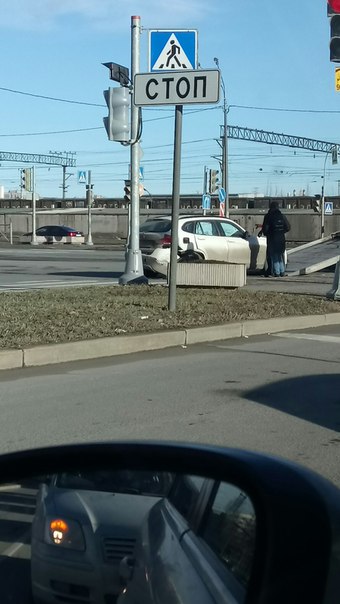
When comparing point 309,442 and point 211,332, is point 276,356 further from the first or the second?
point 309,442

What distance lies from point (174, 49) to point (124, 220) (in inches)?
2075

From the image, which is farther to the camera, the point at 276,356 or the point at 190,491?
the point at 276,356

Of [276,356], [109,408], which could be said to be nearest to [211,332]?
[276,356]

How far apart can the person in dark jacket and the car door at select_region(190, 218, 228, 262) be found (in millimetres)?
1066

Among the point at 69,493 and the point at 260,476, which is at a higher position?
the point at 260,476

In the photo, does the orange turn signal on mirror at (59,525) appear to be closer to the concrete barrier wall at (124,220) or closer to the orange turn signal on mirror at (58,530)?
the orange turn signal on mirror at (58,530)

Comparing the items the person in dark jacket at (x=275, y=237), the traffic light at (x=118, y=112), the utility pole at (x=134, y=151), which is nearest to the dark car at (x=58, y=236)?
the person in dark jacket at (x=275, y=237)

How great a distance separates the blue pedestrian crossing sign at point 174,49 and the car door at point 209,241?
27.3 ft

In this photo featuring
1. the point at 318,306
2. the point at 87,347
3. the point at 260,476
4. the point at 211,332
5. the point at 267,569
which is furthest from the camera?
the point at 318,306

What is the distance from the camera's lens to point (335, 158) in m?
60.7

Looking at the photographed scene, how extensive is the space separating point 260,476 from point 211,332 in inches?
373

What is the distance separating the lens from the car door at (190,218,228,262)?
64.4ft

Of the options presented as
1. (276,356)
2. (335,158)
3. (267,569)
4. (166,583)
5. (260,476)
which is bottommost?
(276,356)

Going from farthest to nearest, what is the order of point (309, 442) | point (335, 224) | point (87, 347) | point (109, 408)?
point (335, 224)
point (87, 347)
point (109, 408)
point (309, 442)
